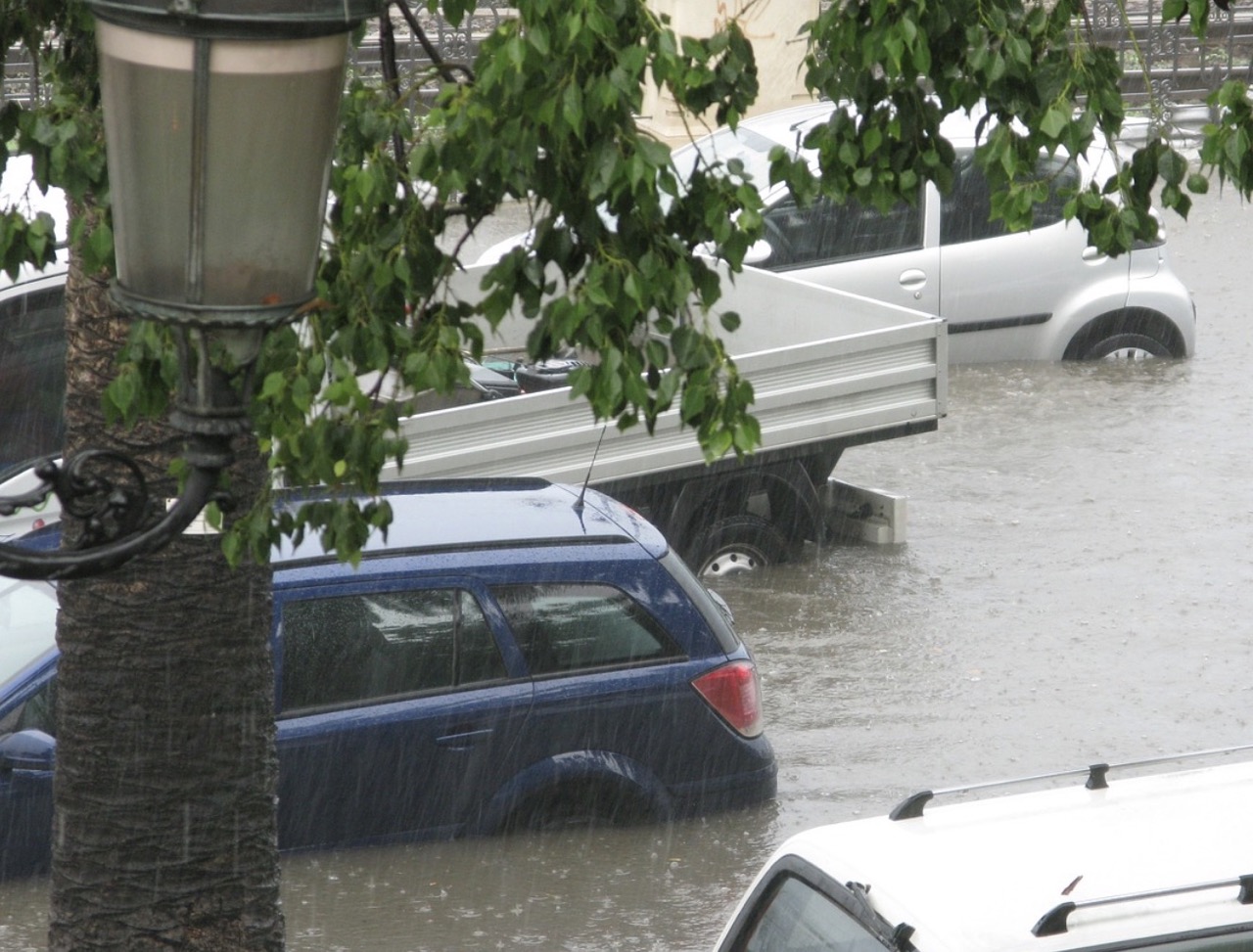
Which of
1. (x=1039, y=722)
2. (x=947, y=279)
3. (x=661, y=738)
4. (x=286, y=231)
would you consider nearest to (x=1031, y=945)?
(x=286, y=231)

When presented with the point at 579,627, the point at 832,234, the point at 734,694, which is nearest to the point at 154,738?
the point at 579,627

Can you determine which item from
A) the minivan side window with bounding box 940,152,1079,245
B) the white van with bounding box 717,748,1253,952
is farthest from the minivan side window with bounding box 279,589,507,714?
the minivan side window with bounding box 940,152,1079,245

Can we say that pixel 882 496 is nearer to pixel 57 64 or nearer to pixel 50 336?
pixel 50 336

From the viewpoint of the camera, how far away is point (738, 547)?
10.9 meters

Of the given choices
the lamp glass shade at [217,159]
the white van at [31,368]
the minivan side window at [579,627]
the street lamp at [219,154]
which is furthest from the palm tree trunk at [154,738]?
the white van at [31,368]

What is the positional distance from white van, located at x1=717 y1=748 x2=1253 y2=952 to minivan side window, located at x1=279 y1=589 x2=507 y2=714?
299 cm

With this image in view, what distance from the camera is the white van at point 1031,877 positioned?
12.1 feet

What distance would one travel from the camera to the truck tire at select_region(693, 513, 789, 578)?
1070 cm

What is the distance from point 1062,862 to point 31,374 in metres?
6.82

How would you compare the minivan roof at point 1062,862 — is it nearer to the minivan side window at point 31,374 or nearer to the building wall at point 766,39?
the minivan side window at point 31,374

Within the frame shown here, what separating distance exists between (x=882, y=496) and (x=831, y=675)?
2.18m

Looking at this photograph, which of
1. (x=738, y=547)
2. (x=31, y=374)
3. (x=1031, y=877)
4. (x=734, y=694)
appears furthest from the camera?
(x=738, y=547)

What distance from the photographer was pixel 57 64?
4887 millimetres

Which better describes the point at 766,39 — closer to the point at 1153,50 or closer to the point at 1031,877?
the point at 1153,50
